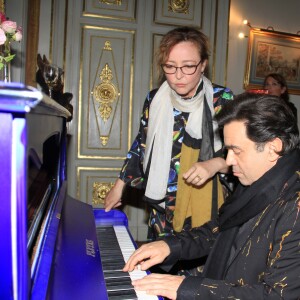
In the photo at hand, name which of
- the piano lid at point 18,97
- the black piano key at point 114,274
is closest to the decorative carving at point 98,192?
the black piano key at point 114,274

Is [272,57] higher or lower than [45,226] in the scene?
higher

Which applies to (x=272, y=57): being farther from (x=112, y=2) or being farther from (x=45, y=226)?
(x=45, y=226)

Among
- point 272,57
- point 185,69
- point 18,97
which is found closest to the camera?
point 18,97

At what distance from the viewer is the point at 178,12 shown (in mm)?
4285

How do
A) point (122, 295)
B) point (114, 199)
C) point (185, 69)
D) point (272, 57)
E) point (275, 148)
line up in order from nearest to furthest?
point (122, 295), point (275, 148), point (185, 69), point (114, 199), point (272, 57)

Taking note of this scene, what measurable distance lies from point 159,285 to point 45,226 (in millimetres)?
395

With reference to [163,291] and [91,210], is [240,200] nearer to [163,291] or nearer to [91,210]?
[163,291]

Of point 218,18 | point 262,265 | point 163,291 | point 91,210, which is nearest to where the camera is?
point 163,291

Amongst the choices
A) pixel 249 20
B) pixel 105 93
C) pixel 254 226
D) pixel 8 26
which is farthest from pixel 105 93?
pixel 254 226

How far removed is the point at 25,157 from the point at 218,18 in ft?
13.8

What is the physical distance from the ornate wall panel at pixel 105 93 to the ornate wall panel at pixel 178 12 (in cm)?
42

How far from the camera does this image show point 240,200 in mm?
1308

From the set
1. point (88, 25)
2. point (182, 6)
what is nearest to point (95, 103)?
point (88, 25)

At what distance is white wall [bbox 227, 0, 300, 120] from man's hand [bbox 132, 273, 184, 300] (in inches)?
152
